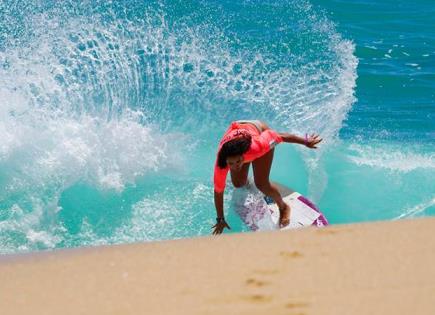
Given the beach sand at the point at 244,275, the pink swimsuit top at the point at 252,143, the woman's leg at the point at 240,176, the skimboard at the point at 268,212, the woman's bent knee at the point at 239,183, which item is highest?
the beach sand at the point at 244,275

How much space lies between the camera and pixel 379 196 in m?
6.25

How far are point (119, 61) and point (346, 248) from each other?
17.2 ft

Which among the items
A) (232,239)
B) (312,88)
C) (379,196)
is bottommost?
(379,196)

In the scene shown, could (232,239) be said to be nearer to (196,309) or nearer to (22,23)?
(196,309)

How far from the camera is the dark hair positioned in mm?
4496

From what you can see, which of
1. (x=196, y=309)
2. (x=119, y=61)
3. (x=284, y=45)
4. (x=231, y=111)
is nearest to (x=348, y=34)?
(x=284, y=45)

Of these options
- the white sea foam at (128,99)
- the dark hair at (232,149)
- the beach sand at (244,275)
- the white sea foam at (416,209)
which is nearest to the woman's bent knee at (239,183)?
the white sea foam at (128,99)

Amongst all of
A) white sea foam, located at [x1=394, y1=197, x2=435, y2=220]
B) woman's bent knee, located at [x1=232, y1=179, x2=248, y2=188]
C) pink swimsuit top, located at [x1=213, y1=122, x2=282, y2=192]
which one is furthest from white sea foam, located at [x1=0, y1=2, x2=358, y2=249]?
pink swimsuit top, located at [x1=213, y1=122, x2=282, y2=192]

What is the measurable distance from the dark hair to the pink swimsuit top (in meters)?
0.05

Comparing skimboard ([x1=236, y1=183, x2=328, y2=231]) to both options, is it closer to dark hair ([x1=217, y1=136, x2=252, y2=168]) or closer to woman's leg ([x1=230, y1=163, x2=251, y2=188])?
woman's leg ([x1=230, y1=163, x2=251, y2=188])

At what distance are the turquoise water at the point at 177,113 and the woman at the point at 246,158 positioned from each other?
1.67 ft

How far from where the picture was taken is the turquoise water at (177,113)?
18.7ft

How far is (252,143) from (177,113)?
2.71 metres

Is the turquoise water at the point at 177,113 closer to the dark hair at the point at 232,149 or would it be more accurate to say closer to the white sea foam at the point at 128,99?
the white sea foam at the point at 128,99
